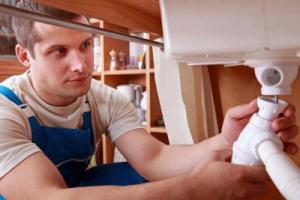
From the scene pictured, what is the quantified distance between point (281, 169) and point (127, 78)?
1702mm

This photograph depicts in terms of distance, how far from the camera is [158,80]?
2.57 ft

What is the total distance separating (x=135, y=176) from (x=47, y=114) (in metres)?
0.28

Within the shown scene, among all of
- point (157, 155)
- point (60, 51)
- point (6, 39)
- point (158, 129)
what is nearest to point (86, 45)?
point (60, 51)

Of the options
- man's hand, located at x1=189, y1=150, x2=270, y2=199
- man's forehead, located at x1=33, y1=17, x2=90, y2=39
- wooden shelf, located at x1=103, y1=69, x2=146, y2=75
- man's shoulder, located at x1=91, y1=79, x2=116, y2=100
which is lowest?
man's hand, located at x1=189, y1=150, x2=270, y2=199

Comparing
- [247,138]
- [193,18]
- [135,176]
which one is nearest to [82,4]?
[193,18]

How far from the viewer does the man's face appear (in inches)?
31.3

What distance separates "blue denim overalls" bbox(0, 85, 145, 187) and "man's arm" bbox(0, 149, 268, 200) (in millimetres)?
249

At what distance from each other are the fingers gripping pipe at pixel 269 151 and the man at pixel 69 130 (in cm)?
4

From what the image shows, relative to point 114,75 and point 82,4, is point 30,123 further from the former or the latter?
point 114,75

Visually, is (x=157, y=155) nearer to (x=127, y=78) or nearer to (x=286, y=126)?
(x=286, y=126)

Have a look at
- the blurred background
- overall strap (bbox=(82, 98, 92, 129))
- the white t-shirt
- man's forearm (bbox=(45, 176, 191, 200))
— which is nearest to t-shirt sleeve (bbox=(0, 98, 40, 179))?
the white t-shirt

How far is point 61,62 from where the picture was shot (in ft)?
2.67

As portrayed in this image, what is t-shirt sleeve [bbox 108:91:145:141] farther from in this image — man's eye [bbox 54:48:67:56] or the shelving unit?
the shelving unit

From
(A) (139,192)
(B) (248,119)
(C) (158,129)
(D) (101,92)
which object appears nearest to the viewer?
(A) (139,192)
